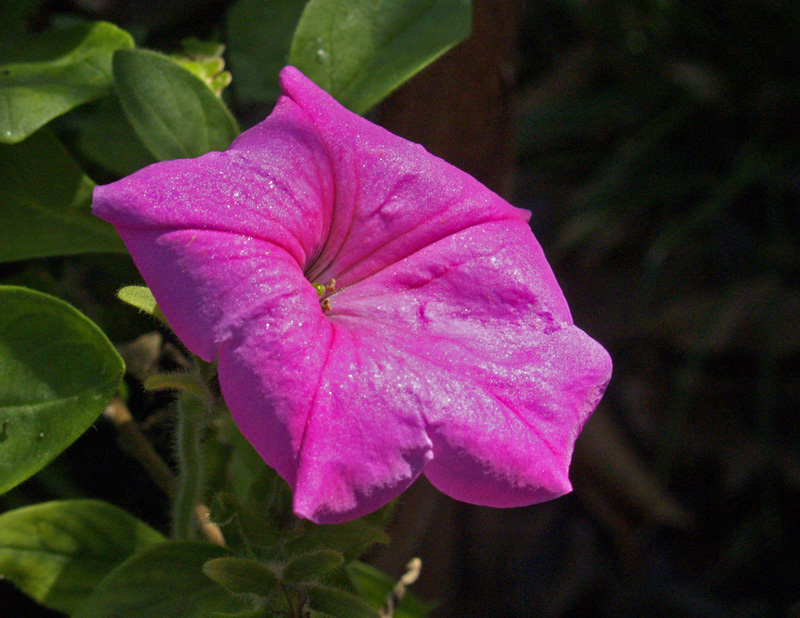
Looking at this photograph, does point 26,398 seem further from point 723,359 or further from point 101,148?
point 723,359

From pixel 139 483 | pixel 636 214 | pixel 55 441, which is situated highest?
pixel 55 441

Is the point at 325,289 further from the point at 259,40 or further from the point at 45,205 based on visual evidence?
the point at 259,40

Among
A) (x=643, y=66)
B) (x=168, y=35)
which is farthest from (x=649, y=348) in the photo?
(x=168, y=35)

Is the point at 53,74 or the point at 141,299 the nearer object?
the point at 141,299

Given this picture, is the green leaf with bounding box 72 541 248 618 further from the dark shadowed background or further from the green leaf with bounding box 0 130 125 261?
the dark shadowed background

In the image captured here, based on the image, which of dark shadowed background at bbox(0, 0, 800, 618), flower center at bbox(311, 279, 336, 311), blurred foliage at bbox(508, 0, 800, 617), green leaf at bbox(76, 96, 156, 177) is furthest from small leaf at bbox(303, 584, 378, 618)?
blurred foliage at bbox(508, 0, 800, 617)

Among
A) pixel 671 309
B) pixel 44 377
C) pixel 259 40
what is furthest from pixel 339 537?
pixel 671 309
